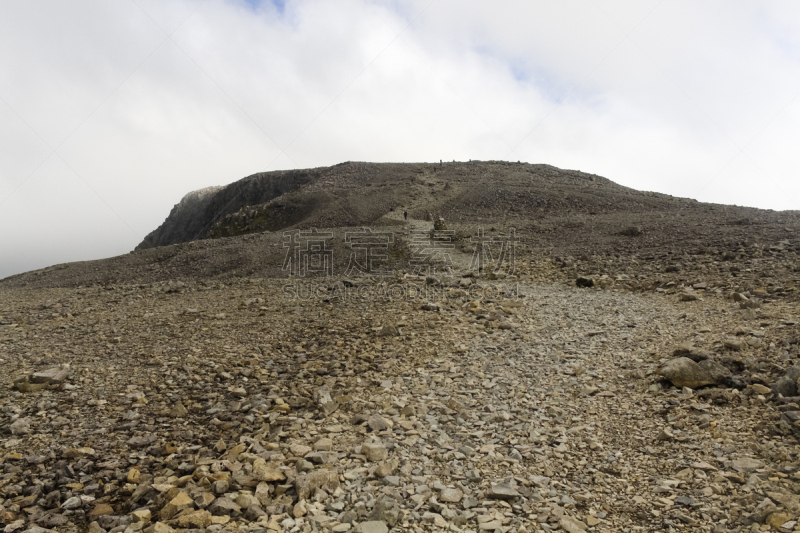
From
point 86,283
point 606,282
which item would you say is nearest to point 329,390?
point 606,282

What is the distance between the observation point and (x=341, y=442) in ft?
16.8

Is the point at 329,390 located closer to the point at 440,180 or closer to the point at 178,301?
the point at 178,301

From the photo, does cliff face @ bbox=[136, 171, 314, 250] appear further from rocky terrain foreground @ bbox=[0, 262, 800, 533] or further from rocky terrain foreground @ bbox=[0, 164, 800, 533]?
rocky terrain foreground @ bbox=[0, 262, 800, 533]

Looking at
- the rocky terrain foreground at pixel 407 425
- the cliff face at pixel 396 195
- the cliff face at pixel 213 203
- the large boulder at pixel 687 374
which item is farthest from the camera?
the cliff face at pixel 213 203

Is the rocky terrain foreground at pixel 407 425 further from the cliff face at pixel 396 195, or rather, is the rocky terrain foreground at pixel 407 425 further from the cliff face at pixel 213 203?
the cliff face at pixel 213 203

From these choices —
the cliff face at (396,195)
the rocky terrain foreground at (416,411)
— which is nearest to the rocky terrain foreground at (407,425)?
the rocky terrain foreground at (416,411)

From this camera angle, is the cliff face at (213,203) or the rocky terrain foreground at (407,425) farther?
the cliff face at (213,203)

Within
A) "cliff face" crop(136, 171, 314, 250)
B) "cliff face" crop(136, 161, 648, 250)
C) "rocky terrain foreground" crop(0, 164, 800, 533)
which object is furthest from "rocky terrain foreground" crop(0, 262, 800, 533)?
"cliff face" crop(136, 171, 314, 250)

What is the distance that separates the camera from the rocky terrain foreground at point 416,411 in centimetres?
394

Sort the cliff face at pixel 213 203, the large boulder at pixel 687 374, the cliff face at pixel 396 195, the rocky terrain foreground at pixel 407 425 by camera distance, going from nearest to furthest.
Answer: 1. the rocky terrain foreground at pixel 407 425
2. the large boulder at pixel 687 374
3. the cliff face at pixel 396 195
4. the cliff face at pixel 213 203

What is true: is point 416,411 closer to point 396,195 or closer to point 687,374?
point 687,374

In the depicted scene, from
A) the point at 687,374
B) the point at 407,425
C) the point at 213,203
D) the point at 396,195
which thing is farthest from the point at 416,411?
the point at 213,203

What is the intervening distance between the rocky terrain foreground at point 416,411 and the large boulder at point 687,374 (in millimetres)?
34

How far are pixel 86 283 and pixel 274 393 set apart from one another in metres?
23.3
